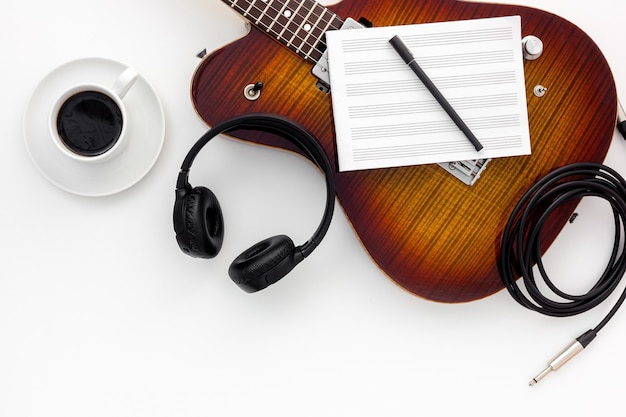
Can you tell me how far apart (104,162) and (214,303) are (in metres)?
0.29

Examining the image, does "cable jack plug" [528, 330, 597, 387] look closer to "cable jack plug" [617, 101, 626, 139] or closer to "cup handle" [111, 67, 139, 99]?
"cable jack plug" [617, 101, 626, 139]

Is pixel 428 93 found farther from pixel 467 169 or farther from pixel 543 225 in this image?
pixel 543 225

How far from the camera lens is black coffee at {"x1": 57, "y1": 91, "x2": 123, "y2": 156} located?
81 cm

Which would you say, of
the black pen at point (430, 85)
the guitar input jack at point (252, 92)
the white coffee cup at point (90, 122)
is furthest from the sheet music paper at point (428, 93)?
the white coffee cup at point (90, 122)

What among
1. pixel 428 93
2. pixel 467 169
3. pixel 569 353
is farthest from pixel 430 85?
pixel 569 353

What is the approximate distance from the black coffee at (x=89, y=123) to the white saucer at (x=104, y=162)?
0.04 metres

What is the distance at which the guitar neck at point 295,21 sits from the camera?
798mm

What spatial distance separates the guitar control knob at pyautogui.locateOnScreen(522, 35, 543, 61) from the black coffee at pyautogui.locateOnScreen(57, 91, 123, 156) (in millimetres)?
624

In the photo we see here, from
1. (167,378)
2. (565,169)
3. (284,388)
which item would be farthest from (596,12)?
(167,378)

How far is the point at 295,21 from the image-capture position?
2.67ft

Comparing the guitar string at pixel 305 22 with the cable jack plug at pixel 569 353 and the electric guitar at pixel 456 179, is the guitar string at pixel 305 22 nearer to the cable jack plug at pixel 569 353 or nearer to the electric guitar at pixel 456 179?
the electric guitar at pixel 456 179

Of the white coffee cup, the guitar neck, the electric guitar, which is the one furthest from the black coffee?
the guitar neck

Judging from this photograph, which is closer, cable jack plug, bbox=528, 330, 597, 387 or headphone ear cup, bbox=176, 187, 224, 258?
headphone ear cup, bbox=176, 187, 224, 258

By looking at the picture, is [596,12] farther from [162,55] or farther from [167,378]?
[167,378]
